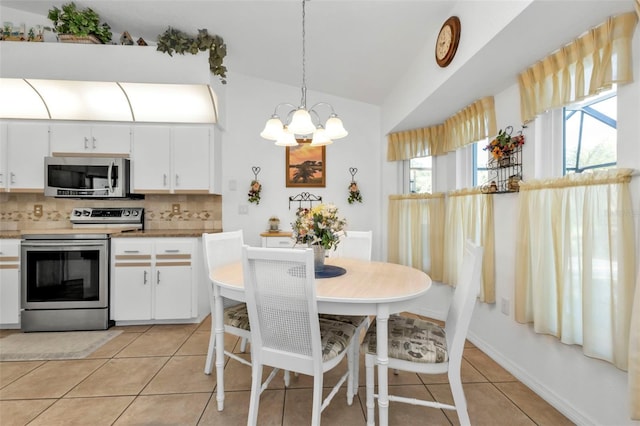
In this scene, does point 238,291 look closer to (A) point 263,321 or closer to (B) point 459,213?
(A) point 263,321

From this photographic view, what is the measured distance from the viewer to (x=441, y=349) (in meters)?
1.48

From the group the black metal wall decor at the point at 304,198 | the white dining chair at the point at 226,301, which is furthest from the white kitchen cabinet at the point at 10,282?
the black metal wall decor at the point at 304,198

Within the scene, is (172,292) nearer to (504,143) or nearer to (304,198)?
(304,198)

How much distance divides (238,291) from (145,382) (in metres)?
1.15

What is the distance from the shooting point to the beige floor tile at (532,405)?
167 cm

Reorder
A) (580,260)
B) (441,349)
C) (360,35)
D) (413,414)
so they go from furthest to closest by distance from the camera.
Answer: (360,35) < (413,414) < (580,260) < (441,349)

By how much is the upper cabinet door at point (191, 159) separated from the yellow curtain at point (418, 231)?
218 centimetres

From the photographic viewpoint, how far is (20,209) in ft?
11.2

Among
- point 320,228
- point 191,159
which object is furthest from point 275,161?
point 320,228

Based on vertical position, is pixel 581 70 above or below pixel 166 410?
above

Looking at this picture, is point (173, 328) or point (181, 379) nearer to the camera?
point (181, 379)

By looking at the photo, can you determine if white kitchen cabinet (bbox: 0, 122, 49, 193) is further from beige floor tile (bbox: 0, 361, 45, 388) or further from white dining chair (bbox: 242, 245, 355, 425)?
white dining chair (bbox: 242, 245, 355, 425)

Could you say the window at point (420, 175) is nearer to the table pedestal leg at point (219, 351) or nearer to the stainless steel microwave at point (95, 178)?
the table pedestal leg at point (219, 351)

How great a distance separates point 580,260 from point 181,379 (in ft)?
8.39
